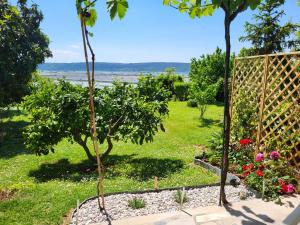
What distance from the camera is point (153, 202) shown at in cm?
520

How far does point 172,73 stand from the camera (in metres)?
28.6

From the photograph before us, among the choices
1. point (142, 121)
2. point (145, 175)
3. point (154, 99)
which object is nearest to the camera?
point (145, 175)

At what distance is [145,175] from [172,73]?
22.0 meters

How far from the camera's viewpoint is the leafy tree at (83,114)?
7.76 metres

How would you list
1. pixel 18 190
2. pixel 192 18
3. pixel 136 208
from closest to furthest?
pixel 192 18 < pixel 136 208 < pixel 18 190

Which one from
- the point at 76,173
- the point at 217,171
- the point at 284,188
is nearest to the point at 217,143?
the point at 217,171

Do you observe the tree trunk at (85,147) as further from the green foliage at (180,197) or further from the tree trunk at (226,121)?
the tree trunk at (226,121)

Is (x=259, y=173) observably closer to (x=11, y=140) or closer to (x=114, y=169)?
(x=114, y=169)

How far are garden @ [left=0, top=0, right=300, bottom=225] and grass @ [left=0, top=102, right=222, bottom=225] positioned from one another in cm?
3

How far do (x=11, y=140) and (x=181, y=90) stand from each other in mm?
15545

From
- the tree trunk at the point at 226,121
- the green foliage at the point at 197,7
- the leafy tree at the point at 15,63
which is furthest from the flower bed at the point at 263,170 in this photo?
the leafy tree at the point at 15,63

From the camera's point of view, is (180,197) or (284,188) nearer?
(180,197)

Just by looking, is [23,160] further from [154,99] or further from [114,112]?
[154,99]

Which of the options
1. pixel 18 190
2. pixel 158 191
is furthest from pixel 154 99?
pixel 18 190
